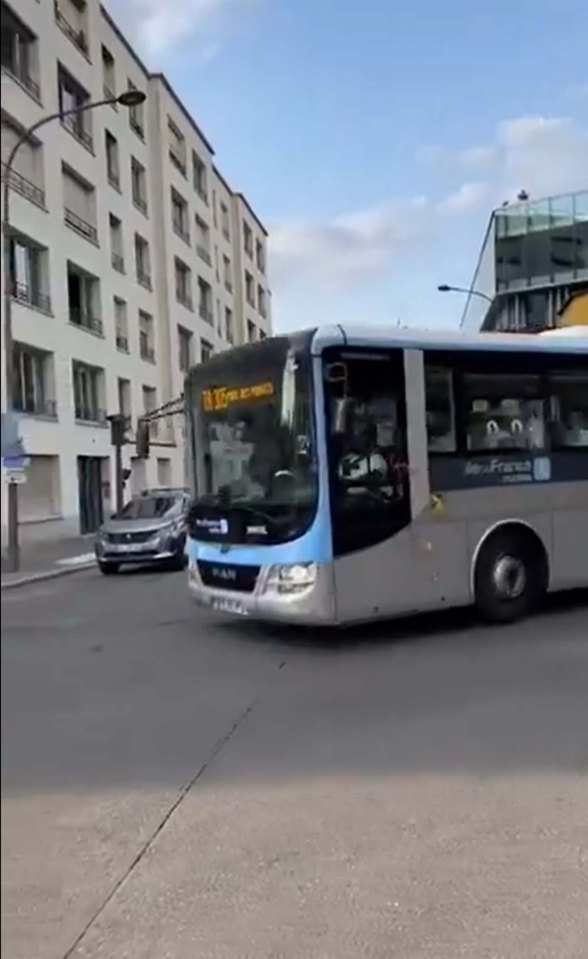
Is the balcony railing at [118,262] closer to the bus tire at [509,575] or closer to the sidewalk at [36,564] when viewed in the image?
the sidewalk at [36,564]

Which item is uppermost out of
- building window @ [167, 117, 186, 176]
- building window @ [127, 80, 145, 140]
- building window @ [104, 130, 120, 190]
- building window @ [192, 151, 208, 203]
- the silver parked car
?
building window @ [127, 80, 145, 140]

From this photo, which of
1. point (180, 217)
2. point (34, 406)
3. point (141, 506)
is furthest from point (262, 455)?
point (34, 406)

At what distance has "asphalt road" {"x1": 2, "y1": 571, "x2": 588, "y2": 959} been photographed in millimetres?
1678

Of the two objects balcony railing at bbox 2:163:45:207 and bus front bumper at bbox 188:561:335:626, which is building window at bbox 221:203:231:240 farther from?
bus front bumper at bbox 188:561:335:626

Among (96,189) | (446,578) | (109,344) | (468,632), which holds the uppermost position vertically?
(96,189)

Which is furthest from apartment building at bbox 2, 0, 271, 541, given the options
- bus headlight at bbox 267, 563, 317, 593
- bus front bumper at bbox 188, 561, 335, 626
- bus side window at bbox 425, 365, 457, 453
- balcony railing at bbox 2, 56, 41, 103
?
bus side window at bbox 425, 365, 457, 453

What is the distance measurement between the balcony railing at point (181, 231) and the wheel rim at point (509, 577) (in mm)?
6059

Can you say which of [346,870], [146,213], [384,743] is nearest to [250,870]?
[346,870]

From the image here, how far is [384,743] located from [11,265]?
13.5 ft

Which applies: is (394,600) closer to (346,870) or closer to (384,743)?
(384,743)

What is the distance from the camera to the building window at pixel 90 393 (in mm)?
2363

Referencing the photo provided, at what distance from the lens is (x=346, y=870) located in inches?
130

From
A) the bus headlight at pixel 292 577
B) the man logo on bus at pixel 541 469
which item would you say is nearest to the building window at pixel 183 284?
the bus headlight at pixel 292 577

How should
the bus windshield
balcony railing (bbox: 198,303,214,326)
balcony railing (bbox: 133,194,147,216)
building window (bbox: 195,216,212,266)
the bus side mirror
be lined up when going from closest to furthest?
balcony railing (bbox: 133,194,147,216)
building window (bbox: 195,216,212,266)
balcony railing (bbox: 198,303,214,326)
the bus windshield
the bus side mirror
